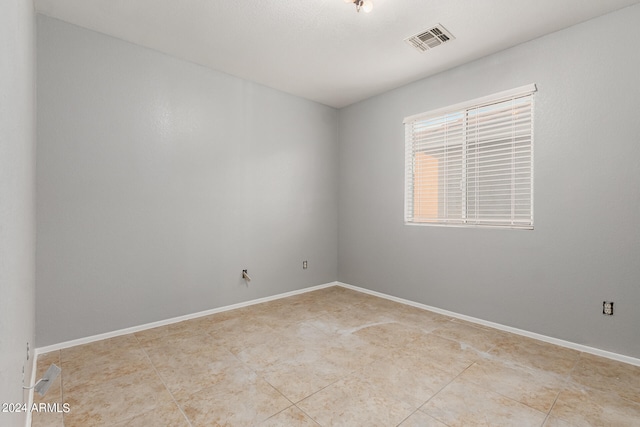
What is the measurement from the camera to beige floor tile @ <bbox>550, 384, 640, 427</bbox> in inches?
65.7

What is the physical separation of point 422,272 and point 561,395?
1.79 meters

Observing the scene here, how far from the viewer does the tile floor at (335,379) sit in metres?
1.69

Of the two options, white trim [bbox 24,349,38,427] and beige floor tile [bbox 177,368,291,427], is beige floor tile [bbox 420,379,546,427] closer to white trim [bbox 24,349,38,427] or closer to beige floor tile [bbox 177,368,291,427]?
beige floor tile [bbox 177,368,291,427]

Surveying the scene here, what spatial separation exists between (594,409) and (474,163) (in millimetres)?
2225

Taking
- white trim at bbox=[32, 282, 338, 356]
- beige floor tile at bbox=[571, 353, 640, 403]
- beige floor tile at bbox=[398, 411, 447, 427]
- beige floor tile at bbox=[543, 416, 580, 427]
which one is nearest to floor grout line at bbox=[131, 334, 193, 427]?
white trim at bbox=[32, 282, 338, 356]

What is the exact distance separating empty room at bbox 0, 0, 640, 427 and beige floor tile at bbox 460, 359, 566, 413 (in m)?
0.02

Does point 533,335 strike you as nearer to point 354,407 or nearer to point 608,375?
point 608,375

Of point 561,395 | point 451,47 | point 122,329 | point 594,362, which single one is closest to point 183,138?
point 122,329

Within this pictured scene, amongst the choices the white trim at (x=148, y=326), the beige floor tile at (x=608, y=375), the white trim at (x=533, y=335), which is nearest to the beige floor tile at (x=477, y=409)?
the beige floor tile at (x=608, y=375)

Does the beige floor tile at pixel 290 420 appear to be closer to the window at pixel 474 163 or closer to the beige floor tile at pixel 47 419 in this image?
the beige floor tile at pixel 47 419

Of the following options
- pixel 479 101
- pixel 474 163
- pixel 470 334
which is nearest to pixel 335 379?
pixel 470 334

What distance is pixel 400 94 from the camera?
3850mm

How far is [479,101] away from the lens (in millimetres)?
A: 3117

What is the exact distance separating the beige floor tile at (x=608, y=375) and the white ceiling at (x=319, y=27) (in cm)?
264
